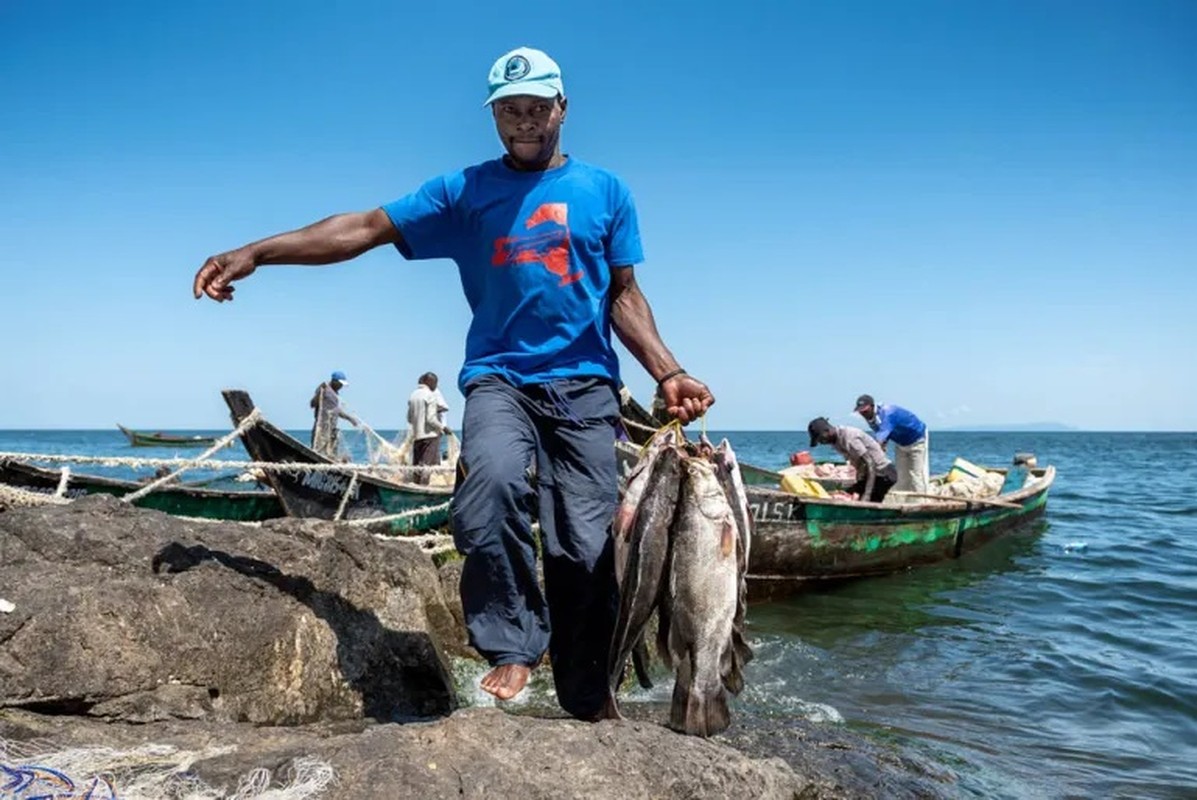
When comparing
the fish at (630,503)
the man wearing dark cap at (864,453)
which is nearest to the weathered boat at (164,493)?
the fish at (630,503)

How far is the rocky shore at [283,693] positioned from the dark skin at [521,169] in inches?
50.7

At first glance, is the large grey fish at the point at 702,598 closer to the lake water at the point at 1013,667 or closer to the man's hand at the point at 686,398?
the man's hand at the point at 686,398

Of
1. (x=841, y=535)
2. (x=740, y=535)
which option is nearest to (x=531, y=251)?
(x=740, y=535)

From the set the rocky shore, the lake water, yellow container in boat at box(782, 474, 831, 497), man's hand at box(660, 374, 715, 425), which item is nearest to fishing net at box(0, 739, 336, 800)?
the rocky shore

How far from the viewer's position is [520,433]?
3.49 metres

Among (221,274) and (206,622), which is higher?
(221,274)

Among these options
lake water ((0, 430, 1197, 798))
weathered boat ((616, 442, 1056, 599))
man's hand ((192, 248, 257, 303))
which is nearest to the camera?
man's hand ((192, 248, 257, 303))

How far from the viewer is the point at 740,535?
3.47 meters

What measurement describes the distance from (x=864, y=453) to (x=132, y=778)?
1226 cm

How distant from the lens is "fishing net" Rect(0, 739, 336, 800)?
2.30 meters

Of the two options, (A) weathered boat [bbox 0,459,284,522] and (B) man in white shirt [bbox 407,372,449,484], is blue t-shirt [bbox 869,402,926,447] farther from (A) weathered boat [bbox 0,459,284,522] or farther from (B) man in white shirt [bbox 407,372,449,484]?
(A) weathered boat [bbox 0,459,284,522]

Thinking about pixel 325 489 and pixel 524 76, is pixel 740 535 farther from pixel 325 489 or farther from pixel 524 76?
pixel 325 489

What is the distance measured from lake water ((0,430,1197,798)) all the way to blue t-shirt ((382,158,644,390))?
2.84 meters

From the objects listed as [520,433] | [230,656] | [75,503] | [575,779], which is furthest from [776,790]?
[75,503]
